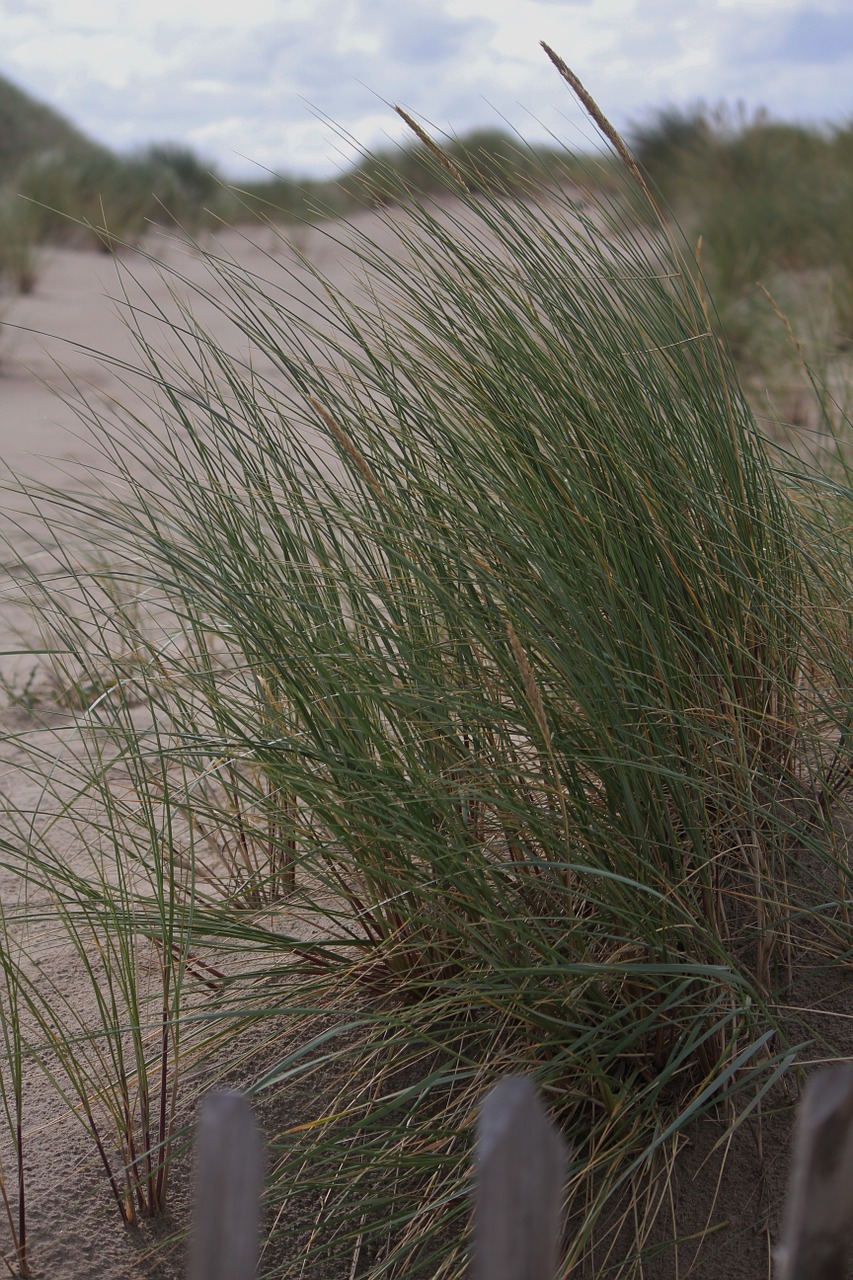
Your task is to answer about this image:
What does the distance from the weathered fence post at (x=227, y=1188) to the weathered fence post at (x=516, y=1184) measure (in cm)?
14

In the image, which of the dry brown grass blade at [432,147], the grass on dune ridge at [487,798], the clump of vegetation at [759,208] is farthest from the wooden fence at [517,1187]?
the clump of vegetation at [759,208]

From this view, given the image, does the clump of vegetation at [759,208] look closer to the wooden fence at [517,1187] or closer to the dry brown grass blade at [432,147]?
the dry brown grass blade at [432,147]

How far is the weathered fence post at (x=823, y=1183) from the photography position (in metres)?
0.69

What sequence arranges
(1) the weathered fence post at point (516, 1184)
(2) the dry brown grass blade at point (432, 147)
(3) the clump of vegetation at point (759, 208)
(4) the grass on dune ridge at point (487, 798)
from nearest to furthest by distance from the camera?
(1) the weathered fence post at point (516, 1184) < (4) the grass on dune ridge at point (487, 798) < (2) the dry brown grass blade at point (432, 147) < (3) the clump of vegetation at point (759, 208)

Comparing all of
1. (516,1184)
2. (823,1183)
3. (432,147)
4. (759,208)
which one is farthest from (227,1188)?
(759,208)

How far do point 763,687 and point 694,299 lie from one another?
24.8 inches

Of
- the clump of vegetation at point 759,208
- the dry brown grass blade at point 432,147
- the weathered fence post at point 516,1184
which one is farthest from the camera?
the clump of vegetation at point 759,208

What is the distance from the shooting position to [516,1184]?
0.65m

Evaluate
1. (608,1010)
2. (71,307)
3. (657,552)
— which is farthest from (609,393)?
(71,307)

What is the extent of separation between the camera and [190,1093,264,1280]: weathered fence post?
68cm

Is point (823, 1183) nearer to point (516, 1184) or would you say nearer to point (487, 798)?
point (516, 1184)

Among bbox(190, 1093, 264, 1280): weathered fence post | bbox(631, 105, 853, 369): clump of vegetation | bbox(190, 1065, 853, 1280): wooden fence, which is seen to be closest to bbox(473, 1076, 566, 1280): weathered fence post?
bbox(190, 1065, 853, 1280): wooden fence

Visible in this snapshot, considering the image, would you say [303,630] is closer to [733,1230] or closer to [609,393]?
[609,393]

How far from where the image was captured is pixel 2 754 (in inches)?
97.5
